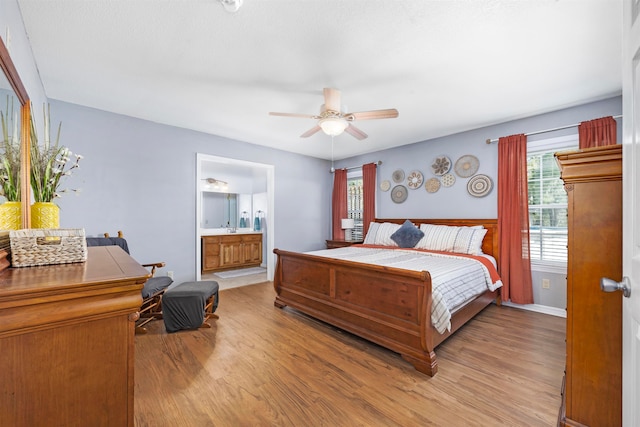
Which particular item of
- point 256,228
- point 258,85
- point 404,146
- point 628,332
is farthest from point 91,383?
point 256,228

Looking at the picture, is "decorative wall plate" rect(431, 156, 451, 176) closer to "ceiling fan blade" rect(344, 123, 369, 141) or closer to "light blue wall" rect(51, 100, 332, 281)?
"ceiling fan blade" rect(344, 123, 369, 141)

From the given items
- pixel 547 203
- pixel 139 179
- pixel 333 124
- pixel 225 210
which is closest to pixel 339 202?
pixel 225 210

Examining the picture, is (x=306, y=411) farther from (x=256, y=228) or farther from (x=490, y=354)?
(x=256, y=228)

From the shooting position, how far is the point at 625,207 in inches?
34.5

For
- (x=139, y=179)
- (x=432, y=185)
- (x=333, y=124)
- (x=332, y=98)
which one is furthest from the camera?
(x=432, y=185)

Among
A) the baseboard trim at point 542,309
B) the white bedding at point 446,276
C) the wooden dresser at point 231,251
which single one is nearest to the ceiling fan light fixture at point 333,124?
the white bedding at point 446,276

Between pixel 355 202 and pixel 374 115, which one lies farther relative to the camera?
pixel 355 202

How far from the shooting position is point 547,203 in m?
3.39

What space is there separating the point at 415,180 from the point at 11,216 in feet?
15.1

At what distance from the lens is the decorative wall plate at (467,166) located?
3916 millimetres

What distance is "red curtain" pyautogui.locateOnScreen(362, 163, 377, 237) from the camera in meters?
5.23

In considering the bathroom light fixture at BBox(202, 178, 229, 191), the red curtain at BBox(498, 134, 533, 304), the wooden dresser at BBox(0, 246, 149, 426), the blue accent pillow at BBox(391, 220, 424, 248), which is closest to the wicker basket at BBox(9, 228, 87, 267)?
the wooden dresser at BBox(0, 246, 149, 426)

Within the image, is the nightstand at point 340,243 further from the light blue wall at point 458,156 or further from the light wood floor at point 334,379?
the light wood floor at point 334,379

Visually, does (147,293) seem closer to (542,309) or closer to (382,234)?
(382,234)
